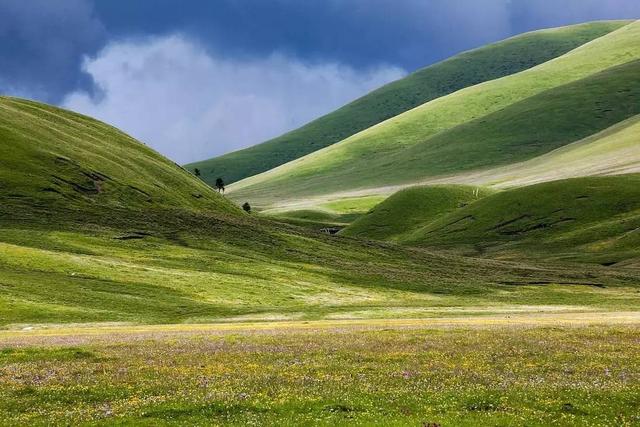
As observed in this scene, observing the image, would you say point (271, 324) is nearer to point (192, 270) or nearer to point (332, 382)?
point (332, 382)

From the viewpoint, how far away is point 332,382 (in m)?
27.8

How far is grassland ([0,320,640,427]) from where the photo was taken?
69.9 feet

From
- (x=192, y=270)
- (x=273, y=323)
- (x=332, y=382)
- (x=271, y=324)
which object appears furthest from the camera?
(x=192, y=270)

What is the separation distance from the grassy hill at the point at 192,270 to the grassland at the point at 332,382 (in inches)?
1680

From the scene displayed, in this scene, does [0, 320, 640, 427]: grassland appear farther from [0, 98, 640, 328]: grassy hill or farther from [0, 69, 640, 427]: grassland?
[0, 98, 640, 328]: grassy hill

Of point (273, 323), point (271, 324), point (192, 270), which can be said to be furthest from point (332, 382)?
point (192, 270)

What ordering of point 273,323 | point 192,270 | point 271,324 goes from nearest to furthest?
1. point 271,324
2. point 273,323
3. point 192,270

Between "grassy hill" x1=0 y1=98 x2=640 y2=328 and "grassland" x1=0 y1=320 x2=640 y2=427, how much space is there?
140ft

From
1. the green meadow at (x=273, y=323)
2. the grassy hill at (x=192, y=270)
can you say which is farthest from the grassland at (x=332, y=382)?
the grassy hill at (x=192, y=270)

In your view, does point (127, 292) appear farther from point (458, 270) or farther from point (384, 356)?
point (458, 270)

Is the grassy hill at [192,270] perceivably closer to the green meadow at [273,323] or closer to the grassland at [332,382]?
the green meadow at [273,323]

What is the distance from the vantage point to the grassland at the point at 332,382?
21312 mm

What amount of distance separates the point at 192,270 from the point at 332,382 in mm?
102234

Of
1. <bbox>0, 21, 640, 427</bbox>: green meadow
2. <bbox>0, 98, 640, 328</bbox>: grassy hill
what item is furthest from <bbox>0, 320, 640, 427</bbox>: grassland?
<bbox>0, 98, 640, 328</bbox>: grassy hill
